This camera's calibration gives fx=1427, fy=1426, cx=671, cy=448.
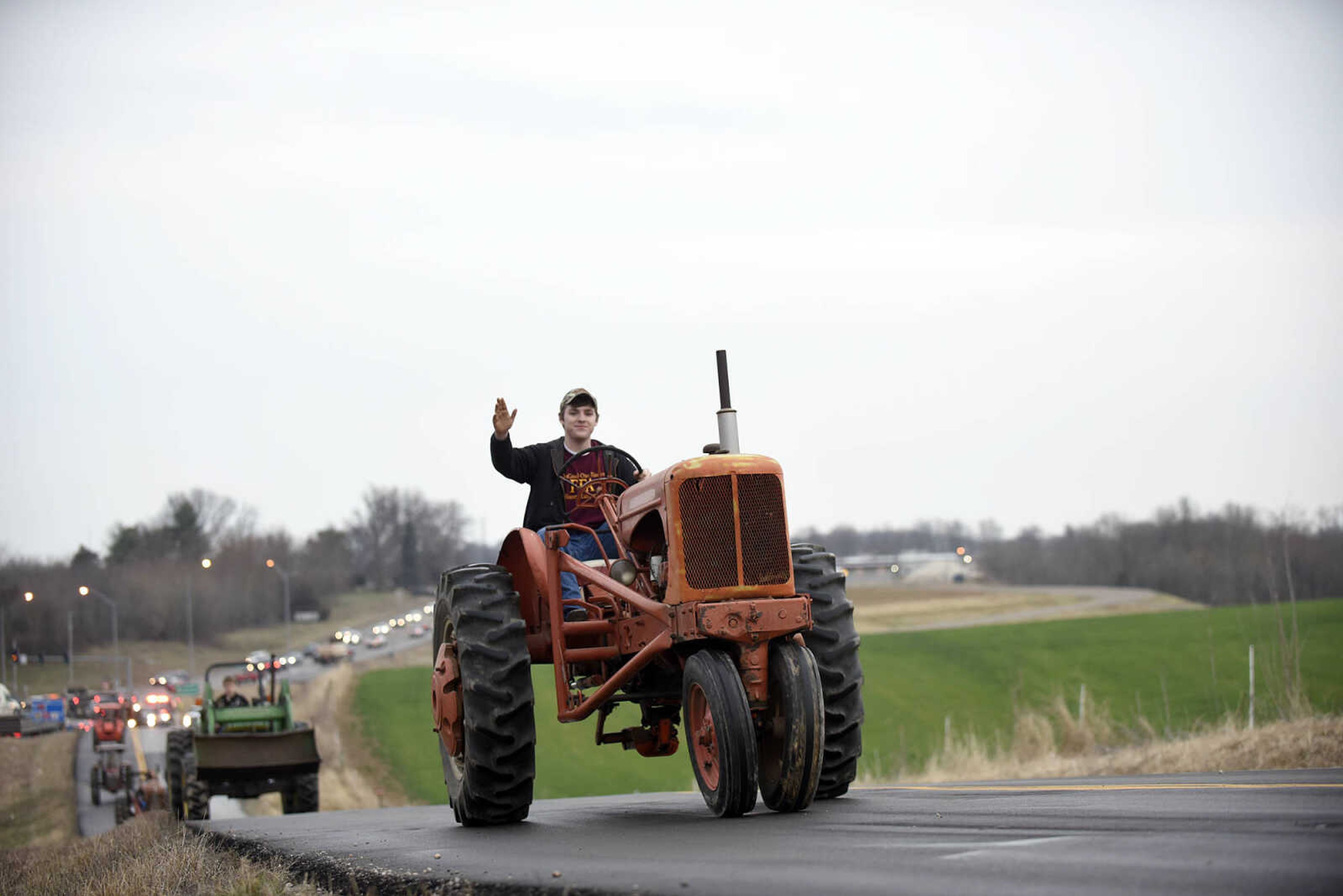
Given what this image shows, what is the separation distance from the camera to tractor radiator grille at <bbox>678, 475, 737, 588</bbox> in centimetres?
748

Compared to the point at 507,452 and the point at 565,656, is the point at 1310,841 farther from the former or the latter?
the point at 507,452

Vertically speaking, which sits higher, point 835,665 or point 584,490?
point 584,490

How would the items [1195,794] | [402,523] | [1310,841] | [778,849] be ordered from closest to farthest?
[1310,841], [778,849], [1195,794], [402,523]

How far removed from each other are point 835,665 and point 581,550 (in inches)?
73.3

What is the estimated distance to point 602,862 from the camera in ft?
19.3

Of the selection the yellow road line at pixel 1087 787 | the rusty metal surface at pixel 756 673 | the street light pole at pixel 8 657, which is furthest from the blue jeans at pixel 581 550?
the street light pole at pixel 8 657

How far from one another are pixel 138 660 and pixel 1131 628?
64.5 metres

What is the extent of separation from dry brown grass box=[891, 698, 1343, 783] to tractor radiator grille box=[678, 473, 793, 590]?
5.00 meters

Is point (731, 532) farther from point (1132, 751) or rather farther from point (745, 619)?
point (1132, 751)

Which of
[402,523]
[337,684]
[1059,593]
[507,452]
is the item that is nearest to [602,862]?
[507,452]

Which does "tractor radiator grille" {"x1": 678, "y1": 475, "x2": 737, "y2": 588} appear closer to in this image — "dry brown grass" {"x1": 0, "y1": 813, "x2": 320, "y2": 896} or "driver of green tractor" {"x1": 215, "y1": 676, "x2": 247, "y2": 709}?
"dry brown grass" {"x1": 0, "y1": 813, "x2": 320, "y2": 896}

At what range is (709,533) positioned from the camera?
7.54m

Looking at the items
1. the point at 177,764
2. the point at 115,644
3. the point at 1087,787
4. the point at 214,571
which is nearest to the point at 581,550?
the point at 1087,787

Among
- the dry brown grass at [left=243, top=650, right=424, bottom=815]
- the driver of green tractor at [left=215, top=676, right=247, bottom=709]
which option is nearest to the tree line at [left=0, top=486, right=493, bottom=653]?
the dry brown grass at [left=243, top=650, right=424, bottom=815]
